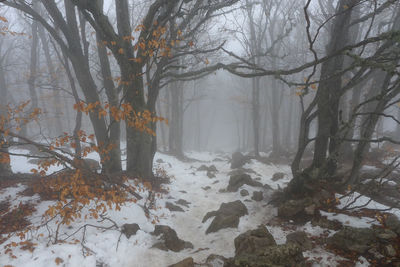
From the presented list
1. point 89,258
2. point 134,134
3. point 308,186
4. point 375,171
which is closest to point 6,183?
point 134,134

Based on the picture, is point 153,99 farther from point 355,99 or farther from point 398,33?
point 355,99

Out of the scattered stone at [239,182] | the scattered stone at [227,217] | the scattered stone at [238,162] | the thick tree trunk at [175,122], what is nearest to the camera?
the scattered stone at [227,217]

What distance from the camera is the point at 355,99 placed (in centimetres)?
1197

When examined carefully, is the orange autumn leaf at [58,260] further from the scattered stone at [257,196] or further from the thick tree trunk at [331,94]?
the thick tree trunk at [331,94]

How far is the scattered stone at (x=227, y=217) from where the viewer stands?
19.8 feet

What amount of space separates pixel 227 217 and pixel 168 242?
1710 mm

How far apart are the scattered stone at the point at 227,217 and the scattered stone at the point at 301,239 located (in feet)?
4.88

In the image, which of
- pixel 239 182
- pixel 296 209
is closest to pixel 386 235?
pixel 296 209

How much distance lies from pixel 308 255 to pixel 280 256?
996 millimetres

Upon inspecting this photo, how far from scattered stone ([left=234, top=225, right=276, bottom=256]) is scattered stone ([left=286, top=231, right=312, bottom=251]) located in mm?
581

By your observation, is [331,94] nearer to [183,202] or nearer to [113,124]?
[183,202]

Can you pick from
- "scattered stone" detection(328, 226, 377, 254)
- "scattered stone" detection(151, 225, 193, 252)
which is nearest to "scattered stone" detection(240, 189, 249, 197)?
"scattered stone" detection(151, 225, 193, 252)

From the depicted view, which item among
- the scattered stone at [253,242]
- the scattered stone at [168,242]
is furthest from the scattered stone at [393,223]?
the scattered stone at [168,242]

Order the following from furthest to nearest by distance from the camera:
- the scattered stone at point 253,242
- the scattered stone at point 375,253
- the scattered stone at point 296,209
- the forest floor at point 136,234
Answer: the scattered stone at point 296,209, the scattered stone at point 253,242, the forest floor at point 136,234, the scattered stone at point 375,253
